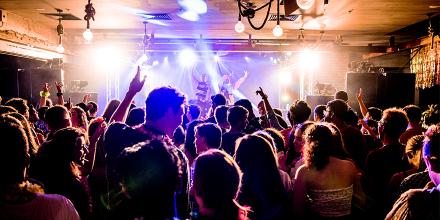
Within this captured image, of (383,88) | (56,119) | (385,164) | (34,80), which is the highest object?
(34,80)

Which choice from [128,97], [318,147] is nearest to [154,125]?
[128,97]

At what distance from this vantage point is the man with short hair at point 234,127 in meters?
3.88

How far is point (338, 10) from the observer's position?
7805 millimetres

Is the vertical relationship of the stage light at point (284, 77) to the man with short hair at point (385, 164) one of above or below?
above

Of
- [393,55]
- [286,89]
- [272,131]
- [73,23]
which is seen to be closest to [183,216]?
[272,131]

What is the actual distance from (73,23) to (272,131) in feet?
26.0

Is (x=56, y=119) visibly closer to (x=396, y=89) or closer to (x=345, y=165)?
(x=345, y=165)

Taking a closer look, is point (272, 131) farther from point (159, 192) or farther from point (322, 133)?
point (159, 192)

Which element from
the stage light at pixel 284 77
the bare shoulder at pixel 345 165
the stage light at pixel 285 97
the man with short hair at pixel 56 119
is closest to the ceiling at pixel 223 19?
the bare shoulder at pixel 345 165

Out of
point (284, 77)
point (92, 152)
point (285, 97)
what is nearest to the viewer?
point (92, 152)

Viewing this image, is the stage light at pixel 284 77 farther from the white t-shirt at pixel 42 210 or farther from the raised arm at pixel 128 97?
the white t-shirt at pixel 42 210

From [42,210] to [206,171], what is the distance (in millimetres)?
769

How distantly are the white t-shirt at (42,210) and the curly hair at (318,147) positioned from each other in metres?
1.65

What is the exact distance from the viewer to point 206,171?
1.81 metres
